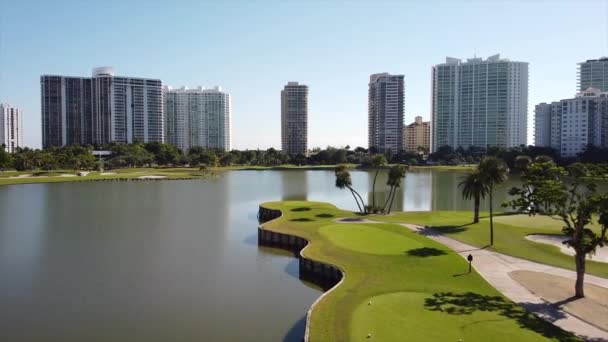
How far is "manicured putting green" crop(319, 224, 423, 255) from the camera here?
3759cm

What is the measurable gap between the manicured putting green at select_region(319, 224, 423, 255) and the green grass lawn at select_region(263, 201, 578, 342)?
84mm

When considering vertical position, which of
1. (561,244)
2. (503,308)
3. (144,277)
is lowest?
(144,277)

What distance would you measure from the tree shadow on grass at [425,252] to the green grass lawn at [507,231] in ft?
16.4

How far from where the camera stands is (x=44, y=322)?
25672mm

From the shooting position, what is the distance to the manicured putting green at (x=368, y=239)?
37.6 metres

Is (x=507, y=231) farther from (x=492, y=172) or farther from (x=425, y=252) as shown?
(x=425, y=252)

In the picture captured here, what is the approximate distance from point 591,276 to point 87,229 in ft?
166

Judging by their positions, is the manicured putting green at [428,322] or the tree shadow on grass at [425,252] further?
Result: the tree shadow on grass at [425,252]

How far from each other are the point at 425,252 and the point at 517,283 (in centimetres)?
855

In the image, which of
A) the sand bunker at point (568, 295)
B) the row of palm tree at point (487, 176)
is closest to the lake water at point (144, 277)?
the sand bunker at point (568, 295)

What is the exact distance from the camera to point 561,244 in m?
39.2

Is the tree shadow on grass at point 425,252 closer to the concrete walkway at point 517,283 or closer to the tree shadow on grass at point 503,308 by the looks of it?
the concrete walkway at point 517,283

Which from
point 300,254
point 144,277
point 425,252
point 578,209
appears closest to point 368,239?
point 425,252

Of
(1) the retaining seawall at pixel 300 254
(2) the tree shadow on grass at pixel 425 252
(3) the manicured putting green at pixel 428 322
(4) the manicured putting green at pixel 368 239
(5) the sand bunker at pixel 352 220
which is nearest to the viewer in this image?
(3) the manicured putting green at pixel 428 322
